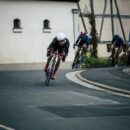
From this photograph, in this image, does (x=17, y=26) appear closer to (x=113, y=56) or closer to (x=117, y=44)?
(x=113, y=56)

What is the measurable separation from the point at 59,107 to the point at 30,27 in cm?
2465

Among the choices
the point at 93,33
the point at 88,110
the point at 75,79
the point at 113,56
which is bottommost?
the point at 113,56

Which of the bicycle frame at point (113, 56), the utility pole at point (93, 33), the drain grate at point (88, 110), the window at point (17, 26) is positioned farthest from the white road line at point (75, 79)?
the utility pole at point (93, 33)

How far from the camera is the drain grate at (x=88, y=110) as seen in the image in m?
13.4

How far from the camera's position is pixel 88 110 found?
14.1 m

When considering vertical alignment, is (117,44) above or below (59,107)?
below

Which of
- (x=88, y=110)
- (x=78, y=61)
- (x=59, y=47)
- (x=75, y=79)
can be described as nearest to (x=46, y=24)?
(x=78, y=61)

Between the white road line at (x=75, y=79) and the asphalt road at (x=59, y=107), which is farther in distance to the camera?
the white road line at (x=75, y=79)

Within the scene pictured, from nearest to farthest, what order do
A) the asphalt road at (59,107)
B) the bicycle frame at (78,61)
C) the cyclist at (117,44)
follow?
the asphalt road at (59,107) → the bicycle frame at (78,61) → the cyclist at (117,44)

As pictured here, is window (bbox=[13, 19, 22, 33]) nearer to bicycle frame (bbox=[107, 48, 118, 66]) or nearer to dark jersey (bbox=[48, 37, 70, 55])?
bicycle frame (bbox=[107, 48, 118, 66])

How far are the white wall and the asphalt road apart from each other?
58.7ft

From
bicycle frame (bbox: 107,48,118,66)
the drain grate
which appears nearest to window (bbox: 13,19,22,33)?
bicycle frame (bbox: 107,48,118,66)

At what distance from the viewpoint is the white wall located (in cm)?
3803

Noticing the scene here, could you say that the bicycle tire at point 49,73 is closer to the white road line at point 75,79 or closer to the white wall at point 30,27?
the white road line at point 75,79
